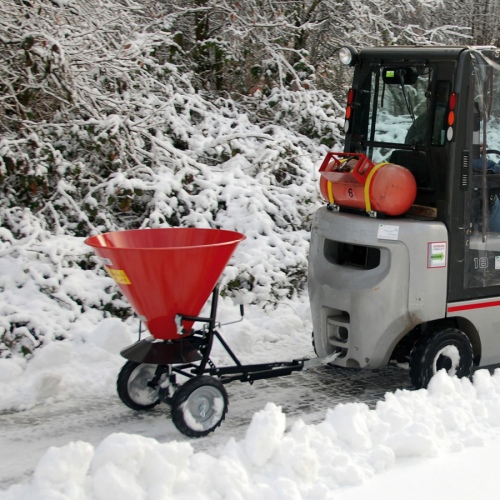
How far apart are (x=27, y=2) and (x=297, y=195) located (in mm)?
3175

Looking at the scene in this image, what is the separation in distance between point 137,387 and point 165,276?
84 cm

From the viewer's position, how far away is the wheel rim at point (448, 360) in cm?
505

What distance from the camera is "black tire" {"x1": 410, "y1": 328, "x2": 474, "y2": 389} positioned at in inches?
196

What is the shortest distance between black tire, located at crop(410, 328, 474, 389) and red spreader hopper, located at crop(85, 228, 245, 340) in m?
1.26

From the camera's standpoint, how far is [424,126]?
4.99 meters

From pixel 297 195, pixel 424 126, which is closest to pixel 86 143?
pixel 297 195

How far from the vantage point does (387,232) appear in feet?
15.9

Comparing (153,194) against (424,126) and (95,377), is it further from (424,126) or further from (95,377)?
(424,126)

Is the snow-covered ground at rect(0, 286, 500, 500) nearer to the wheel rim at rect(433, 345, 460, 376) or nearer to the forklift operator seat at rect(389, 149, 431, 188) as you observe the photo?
the wheel rim at rect(433, 345, 460, 376)

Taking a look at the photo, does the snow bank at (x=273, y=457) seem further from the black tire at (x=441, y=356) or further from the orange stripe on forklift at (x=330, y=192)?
the orange stripe on forklift at (x=330, y=192)

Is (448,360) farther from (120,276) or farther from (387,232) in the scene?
(120,276)

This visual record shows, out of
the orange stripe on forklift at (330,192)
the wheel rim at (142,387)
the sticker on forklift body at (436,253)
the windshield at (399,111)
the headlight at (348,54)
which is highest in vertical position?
the headlight at (348,54)

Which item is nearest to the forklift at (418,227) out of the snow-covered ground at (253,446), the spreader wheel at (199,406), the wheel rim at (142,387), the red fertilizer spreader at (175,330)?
the snow-covered ground at (253,446)

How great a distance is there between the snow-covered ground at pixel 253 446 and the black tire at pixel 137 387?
2.6 inches
